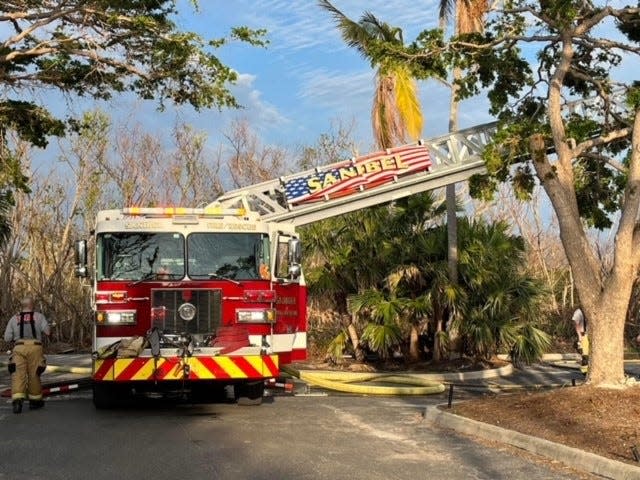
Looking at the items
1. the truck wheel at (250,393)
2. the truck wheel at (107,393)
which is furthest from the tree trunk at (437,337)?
the truck wheel at (107,393)

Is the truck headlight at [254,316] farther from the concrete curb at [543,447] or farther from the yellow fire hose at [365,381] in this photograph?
the concrete curb at [543,447]

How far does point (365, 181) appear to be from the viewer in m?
17.0

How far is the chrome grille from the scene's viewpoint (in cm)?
1069

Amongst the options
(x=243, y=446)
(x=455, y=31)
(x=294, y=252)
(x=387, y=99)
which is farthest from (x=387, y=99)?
(x=243, y=446)

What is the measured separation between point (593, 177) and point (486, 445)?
6.73 meters

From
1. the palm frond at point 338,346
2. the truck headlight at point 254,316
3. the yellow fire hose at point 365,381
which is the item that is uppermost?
the truck headlight at point 254,316

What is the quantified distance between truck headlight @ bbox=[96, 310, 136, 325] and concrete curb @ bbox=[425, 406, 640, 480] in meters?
4.25

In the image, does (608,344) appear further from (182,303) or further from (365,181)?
(365,181)

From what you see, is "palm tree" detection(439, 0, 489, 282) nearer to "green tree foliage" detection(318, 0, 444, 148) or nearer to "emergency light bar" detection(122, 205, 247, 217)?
"green tree foliage" detection(318, 0, 444, 148)

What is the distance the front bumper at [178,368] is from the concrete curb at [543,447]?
2.57 meters

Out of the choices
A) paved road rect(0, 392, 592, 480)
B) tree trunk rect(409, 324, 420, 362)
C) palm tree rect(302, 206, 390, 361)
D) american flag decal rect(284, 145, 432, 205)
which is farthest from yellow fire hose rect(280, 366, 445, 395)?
american flag decal rect(284, 145, 432, 205)

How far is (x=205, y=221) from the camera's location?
36.6ft

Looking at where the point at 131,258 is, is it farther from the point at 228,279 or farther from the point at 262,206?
the point at 262,206

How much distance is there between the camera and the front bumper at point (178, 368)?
1017cm
